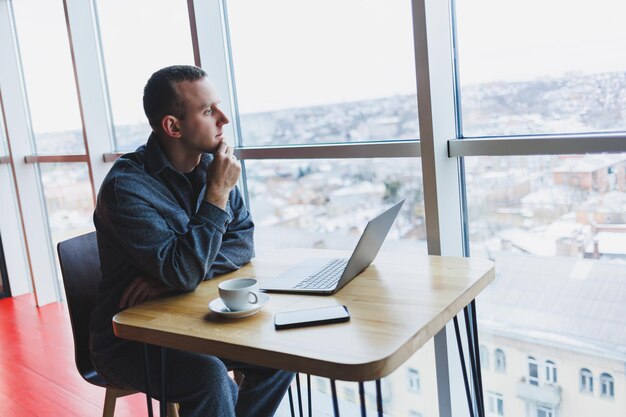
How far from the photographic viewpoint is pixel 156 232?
1.54 metres

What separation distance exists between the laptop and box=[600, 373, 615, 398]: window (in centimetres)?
77

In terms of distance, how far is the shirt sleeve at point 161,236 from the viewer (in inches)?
59.8

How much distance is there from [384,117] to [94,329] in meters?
1.20

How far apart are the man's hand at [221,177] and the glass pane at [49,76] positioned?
2.45m

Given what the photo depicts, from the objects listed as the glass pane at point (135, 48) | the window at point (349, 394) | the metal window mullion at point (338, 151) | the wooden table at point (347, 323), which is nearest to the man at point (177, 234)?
the wooden table at point (347, 323)

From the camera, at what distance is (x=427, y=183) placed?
1893 millimetres

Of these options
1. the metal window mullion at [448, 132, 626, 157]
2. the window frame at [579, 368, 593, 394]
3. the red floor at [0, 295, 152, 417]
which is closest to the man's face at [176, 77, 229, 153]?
the metal window mullion at [448, 132, 626, 157]

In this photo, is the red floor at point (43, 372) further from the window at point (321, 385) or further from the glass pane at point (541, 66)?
the glass pane at point (541, 66)

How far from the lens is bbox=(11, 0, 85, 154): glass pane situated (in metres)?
3.82

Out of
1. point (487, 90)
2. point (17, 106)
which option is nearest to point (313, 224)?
point (487, 90)

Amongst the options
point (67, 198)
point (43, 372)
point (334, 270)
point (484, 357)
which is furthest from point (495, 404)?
point (67, 198)

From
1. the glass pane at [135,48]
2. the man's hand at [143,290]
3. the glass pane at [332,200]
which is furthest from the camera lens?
the glass pane at [135,48]

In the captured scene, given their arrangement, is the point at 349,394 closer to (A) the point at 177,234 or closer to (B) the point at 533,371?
(B) the point at 533,371

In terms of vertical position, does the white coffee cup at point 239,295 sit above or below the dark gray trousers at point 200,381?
above
